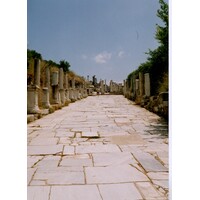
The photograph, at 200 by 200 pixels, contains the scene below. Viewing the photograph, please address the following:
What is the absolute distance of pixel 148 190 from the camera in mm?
2904

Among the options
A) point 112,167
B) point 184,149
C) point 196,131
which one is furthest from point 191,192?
point 112,167

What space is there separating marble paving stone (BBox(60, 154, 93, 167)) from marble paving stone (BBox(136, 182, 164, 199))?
1.04m

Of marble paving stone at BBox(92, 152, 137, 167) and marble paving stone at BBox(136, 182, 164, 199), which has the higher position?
marble paving stone at BBox(92, 152, 137, 167)

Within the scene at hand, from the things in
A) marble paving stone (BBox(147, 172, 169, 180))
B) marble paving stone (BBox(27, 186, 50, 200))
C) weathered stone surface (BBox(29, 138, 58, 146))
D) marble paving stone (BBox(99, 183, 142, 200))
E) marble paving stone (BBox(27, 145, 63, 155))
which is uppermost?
weathered stone surface (BBox(29, 138, 58, 146))

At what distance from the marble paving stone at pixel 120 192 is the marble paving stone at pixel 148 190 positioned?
0.21ft

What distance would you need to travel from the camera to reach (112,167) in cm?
375

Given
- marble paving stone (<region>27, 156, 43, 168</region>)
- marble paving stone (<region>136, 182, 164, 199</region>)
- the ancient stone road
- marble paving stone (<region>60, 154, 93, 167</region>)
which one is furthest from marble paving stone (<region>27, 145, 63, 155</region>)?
marble paving stone (<region>136, 182, 164, 199</region>)

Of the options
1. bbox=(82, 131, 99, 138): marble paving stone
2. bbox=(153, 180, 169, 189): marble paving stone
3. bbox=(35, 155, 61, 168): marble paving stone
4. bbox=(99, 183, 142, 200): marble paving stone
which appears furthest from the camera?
bbox=(82, 131, 99, 138): marble paving stone

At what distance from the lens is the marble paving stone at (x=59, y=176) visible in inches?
126

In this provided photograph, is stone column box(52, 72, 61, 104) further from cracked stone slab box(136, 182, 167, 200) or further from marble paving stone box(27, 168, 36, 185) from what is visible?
cracked stone slab box(136, 182, 167, 200)

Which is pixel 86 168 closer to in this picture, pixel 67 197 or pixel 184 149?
pixel 67 197

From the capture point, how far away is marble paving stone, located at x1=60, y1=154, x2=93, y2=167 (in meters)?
3.94

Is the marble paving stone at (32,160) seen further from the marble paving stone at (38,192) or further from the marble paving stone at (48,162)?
the marble paving stone at (38,192)
